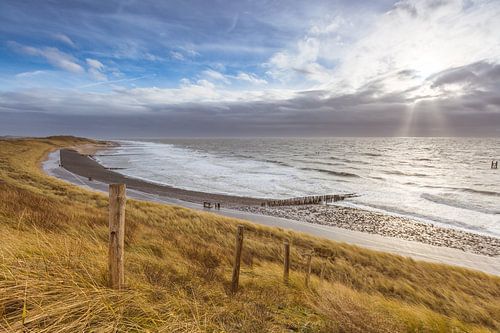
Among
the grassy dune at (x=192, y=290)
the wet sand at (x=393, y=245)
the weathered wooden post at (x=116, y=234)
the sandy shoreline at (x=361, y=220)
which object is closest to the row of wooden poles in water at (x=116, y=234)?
the weathered wooden post at (x=116, y=234)

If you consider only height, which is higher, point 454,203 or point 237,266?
point 237,266

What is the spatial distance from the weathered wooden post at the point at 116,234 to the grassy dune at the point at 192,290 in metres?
0.20

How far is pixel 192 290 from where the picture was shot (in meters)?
5.56

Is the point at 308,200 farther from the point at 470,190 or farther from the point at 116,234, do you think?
the point at 116,234

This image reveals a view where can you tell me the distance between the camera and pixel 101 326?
333cm

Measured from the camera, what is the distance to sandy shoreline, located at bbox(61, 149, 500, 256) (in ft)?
65.2

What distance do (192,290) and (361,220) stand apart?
2219 centimetres

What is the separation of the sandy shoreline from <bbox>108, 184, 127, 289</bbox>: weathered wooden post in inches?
818

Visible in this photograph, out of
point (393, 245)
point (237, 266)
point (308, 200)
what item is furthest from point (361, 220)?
point (237, 266)

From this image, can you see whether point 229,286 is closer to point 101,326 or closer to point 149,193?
point 101,326

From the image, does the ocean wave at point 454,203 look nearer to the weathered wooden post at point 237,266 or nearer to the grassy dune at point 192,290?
the grassy dune at point 192,290

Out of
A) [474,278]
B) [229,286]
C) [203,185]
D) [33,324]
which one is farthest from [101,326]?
[203,185]

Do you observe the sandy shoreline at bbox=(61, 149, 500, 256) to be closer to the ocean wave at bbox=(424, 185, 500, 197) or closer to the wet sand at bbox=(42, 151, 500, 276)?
the wet sand at bbox=(42, 151, 500, 276)

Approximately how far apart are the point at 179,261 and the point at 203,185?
104ft
